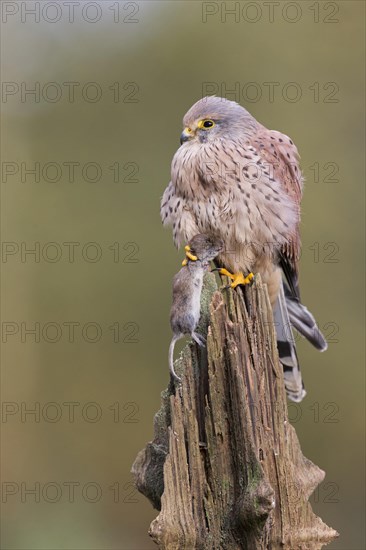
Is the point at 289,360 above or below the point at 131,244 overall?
below

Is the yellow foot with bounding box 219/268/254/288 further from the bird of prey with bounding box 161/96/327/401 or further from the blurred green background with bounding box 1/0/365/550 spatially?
the blurred green background with bounding box 1/0/365/550

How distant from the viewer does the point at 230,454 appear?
3.05 metres

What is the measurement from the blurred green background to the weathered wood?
4.05m

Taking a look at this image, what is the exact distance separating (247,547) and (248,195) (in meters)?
1.78

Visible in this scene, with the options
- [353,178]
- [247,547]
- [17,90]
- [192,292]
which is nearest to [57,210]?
[17,90]

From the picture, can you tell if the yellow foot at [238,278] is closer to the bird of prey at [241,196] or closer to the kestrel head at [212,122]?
the bird of prey at [241,196]

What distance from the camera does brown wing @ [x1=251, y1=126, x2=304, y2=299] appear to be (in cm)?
431

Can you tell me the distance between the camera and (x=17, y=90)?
25.0ft

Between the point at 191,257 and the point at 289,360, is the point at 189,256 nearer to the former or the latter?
the point at 191,257

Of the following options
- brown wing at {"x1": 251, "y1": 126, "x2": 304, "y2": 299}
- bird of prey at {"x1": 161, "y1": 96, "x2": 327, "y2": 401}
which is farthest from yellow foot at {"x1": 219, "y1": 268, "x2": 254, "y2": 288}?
brown wing at {"x1": 251, "y1": 126, "x2": 304, "y2": 299}

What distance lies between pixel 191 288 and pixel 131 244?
383cm

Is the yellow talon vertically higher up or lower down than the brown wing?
lower down

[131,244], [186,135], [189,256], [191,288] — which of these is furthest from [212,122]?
[131,244]

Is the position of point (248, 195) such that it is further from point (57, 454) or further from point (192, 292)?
point (57, 454)
